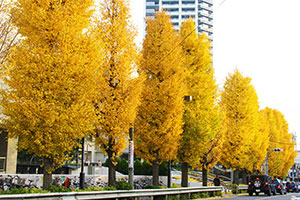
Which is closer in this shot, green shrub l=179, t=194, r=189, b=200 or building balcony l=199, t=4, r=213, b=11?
green shrub l=179, t=194, r=189, b=200

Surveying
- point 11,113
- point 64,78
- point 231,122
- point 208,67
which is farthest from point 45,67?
point 231,122

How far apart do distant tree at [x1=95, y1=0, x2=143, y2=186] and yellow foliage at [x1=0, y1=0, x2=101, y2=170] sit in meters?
2.46

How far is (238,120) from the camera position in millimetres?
34719

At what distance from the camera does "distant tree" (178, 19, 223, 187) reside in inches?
965

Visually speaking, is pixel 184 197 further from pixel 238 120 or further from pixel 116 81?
pixel 238 120

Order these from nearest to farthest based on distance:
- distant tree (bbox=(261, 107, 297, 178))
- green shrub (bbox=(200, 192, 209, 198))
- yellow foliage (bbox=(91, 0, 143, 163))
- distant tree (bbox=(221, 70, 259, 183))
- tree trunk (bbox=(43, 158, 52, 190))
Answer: tree trunk (bbox=(43, 158, 52, 190)) < yellow foliage (bbox=(91, 0, 143, 163)) < green shrub (bbox=(200, 192, 209, 198)) < distant tree (bbox=(221, 70, 259, 183)) < distant tree (bbox=(261, 107, 297, 178))

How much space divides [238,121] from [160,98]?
15.4 m

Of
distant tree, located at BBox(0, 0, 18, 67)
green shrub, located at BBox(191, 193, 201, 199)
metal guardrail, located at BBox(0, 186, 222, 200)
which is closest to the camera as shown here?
metal guardrail, located at BBox(0, 186, 222, 200)

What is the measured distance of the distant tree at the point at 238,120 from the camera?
34.1 m

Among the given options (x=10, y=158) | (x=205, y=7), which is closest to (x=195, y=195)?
(x=10, y=158)

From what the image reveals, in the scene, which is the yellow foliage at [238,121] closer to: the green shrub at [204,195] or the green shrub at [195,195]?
the green shrub at [204,195]

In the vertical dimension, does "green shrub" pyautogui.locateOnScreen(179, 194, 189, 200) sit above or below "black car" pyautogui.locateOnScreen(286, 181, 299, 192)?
above

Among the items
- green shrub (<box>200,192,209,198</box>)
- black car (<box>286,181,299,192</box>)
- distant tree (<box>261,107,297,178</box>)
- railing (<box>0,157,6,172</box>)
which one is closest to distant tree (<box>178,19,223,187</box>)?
green shrub (<box>200,192,209,198</box>)

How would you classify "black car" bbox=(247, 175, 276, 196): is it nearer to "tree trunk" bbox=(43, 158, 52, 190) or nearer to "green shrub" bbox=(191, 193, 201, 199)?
"green shrub" bbox=(191, 193, 201, 199)
